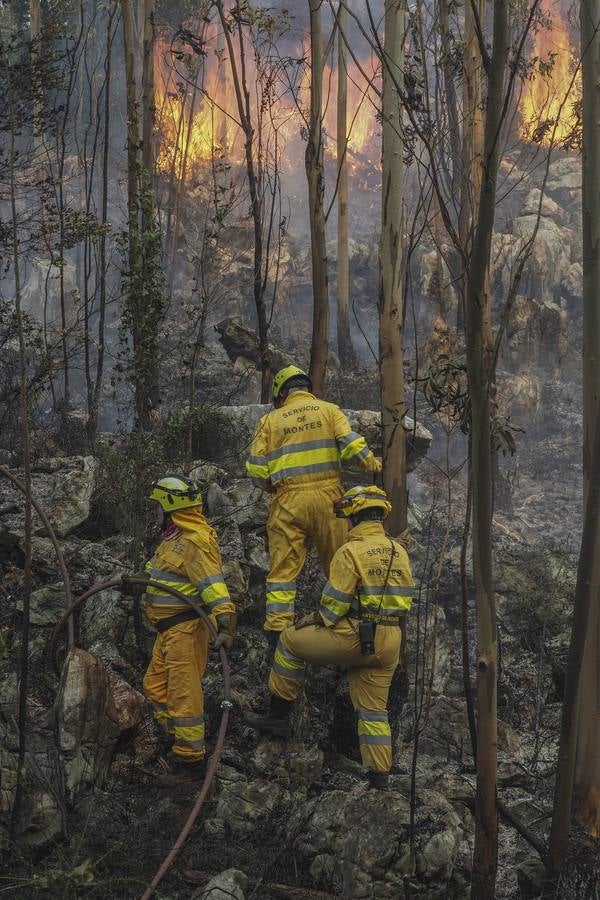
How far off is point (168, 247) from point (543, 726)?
1974cm

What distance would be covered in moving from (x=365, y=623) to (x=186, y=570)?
1203 millimetres

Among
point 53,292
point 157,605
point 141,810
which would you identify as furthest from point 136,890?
point 53,292

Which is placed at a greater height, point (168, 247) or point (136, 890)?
point (168, 247)

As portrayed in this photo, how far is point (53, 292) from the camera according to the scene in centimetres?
2658

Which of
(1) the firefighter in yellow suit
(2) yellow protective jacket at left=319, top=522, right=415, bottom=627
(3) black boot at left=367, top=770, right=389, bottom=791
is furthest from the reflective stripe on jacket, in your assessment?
(3) black boot at left=367, top=770, right=389, bottom=791

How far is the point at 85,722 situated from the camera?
14.7ft

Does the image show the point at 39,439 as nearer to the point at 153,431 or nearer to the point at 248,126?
the point at 153,431

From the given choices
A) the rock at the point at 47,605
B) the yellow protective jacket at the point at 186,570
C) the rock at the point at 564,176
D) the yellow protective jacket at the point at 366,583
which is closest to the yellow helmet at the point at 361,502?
the yellow protective jacket at the point at 366,583

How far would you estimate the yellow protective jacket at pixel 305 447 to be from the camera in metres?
5.50

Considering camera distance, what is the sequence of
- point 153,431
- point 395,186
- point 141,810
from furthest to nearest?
point 153,431 < point 395,186 < point 141,810

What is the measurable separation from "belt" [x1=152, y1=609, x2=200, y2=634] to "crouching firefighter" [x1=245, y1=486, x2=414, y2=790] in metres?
0.60

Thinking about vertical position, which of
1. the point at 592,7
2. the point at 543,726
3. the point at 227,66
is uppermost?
the point at 227,66

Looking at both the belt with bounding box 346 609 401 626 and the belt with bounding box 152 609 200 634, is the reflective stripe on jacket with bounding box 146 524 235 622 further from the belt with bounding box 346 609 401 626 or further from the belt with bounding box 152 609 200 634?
the belt with bounding box 346 609 401 626

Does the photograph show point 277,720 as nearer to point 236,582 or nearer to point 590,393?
point 236,582
